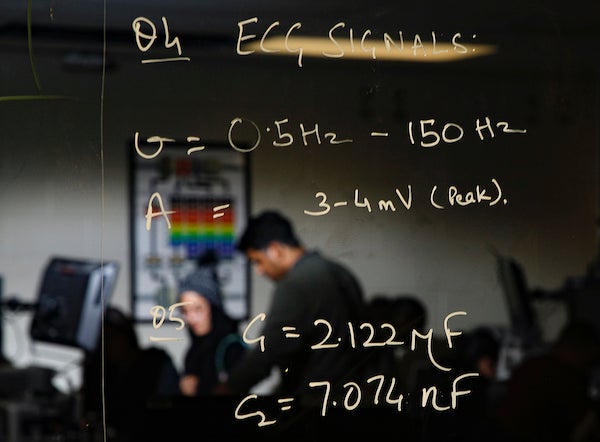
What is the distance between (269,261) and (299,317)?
0.48ft

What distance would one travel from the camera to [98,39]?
2.41 meters

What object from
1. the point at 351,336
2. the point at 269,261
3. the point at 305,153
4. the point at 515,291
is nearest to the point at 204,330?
the point at 269,261

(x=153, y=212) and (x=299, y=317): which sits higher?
(x=153, y=212)

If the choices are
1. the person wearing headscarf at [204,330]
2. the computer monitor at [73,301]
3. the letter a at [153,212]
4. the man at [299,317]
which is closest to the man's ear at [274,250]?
the man at [299,317]

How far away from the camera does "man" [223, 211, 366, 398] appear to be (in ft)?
8.12

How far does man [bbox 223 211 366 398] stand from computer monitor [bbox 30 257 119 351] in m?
0.33

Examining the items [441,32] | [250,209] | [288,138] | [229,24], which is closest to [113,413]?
[250,209]

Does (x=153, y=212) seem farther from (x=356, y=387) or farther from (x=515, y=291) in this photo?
(x=515, y=291)

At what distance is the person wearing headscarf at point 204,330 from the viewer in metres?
2.45

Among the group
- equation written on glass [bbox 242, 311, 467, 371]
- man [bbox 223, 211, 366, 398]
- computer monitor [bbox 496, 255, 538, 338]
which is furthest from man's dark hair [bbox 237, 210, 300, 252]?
computer monitor [bbox 496, 255, 538, 338]

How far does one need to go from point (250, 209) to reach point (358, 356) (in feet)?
1.39

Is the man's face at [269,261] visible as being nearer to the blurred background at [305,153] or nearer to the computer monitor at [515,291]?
the blurred background at [305,153]

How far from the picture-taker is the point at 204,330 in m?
2.46

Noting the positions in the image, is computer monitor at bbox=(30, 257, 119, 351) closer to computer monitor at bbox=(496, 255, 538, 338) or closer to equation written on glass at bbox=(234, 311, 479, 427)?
equation written on glass at bbox=(234, 311, 479, 427)
